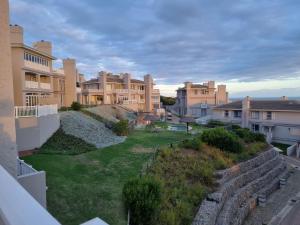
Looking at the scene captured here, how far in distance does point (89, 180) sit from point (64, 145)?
6.65m

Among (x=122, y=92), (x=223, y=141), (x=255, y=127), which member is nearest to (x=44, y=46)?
(x=122, y=92)

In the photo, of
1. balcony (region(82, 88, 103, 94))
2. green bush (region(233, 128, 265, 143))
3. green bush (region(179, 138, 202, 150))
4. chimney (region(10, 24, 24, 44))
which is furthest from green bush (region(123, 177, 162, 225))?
balcony (region(82, 88, 103, 94))

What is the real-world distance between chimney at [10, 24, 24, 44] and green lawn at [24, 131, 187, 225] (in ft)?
41.3

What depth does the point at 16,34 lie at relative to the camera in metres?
23.3

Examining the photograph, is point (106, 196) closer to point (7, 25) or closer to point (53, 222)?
point (7, 25)

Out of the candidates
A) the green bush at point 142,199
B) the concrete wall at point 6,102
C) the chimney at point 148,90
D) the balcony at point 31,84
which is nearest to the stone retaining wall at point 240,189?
the green bush at point 142,199

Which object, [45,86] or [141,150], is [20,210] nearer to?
[141,150]

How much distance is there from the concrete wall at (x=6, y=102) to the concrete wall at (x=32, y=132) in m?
7.80

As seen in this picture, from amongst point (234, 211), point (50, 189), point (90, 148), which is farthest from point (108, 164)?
point (234, 211)

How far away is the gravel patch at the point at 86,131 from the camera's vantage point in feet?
67.8

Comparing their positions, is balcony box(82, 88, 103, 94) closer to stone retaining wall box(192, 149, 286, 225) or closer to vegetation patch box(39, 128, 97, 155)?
vegetation patch box(39, 128, 97, 155)

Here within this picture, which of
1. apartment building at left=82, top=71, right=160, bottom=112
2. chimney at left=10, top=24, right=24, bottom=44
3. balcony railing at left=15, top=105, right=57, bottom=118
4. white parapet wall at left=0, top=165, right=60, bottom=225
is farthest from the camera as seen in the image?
apartment building at left=82, top=71, right=160, bottom=112

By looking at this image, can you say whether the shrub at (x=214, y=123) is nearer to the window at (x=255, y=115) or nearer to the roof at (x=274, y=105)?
the roof at (x=274, y=105)

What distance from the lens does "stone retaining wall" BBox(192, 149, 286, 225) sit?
13000 mm
